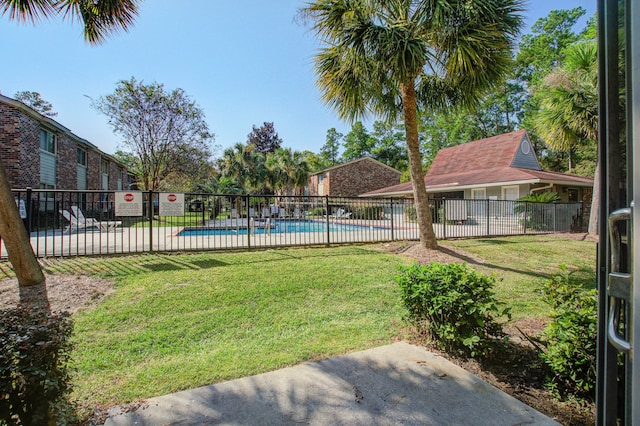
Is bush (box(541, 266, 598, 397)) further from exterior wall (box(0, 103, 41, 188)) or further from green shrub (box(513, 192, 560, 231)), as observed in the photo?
exterior wall (box(0, 103, 41, 188))

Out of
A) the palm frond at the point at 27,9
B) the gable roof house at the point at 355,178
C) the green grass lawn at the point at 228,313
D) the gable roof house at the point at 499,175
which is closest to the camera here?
the green grass lawn at the point at 228,313

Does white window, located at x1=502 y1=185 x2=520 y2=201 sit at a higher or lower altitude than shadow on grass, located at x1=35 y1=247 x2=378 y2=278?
higher

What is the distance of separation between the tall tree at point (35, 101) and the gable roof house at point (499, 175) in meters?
43.5

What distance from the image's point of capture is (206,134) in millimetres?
24094

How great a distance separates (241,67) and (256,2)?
11.8 feet

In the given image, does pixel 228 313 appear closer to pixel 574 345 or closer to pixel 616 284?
pixel 574 345

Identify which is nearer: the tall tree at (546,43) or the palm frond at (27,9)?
the palm frond at (27,9)

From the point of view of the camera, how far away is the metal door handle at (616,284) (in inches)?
38.6

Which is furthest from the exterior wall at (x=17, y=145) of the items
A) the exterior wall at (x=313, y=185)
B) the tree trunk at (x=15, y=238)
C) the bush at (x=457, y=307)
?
the exterior wall at (x=313, y=185)

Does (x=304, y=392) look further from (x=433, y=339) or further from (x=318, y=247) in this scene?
(x=318, y=247)

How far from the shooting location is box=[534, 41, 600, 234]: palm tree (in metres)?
12.4

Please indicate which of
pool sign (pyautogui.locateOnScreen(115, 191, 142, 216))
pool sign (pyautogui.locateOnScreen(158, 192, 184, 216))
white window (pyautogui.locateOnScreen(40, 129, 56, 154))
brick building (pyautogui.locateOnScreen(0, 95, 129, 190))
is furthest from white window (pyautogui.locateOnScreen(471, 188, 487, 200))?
white window (pyautogui.locateOnScreen(40, 129, 56, 154))

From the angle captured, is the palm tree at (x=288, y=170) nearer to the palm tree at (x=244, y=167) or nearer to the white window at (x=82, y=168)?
the palm tree at (x=244, y=167)

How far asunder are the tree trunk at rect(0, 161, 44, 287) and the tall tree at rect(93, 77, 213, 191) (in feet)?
65.2
